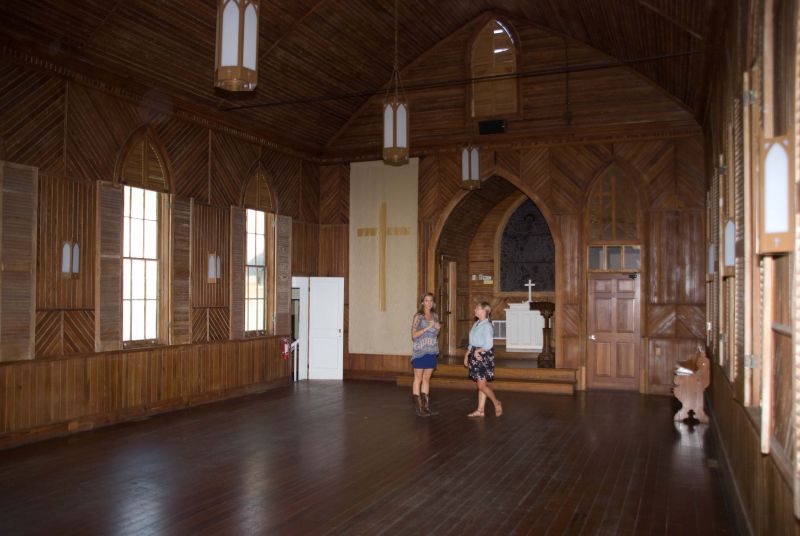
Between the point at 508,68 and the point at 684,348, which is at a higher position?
the point at 508,68

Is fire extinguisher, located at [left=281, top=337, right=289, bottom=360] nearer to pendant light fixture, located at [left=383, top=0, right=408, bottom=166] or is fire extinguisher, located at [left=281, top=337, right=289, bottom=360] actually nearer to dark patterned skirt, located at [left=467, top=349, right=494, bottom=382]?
dark patterned skirt, located at [left=467, top=349, right=494, bottom=382]

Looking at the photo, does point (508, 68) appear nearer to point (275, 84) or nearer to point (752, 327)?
point (275, 84)

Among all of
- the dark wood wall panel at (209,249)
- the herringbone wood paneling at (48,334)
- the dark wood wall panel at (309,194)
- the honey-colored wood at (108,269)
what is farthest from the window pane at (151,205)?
the dark wood wall panel at (309,194)

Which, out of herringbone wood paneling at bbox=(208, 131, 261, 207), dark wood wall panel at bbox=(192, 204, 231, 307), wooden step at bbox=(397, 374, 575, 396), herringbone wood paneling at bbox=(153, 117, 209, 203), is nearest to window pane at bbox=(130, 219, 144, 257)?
herringbone wood paneling at bbox=(153, 117, 209, 203)

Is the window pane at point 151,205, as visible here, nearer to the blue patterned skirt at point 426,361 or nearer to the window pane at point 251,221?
the window pane at point 251,221

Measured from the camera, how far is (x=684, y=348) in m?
11.6

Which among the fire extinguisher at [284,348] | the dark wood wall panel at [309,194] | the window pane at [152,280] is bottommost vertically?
the fire extinguisher at [284,348]

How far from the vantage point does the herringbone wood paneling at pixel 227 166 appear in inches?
438

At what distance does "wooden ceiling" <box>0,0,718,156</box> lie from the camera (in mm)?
8164

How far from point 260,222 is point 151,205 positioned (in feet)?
8.73

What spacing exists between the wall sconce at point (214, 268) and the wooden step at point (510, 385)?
398 cm

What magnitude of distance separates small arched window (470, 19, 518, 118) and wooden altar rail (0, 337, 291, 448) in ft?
19.7

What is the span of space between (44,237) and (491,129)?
790 centimetres

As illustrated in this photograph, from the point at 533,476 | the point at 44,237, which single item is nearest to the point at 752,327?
the point at 533,476
